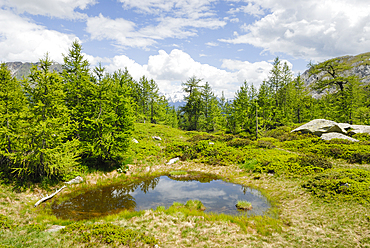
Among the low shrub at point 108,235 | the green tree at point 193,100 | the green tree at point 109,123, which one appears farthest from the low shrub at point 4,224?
the green tree at point 193,100

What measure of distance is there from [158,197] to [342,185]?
13.3 meters

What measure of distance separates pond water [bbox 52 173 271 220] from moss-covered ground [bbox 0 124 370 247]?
1.03 meters

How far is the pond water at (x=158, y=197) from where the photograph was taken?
41.1 feet

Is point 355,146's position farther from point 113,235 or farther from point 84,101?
point 84,101

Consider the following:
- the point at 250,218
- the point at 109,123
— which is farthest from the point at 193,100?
the point at 250,218

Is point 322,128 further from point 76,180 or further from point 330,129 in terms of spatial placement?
point 76,180

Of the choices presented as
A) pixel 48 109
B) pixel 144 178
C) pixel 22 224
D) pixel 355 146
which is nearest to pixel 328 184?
pixel 355 146

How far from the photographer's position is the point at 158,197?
15.2 meters

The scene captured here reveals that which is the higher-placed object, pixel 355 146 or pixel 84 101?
pixel 84 101

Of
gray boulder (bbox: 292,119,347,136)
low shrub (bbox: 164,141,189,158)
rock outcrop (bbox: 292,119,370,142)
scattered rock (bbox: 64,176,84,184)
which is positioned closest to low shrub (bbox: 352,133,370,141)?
rock outcrop (bbox: 292,119,370,142)

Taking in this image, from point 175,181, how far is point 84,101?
536 inches

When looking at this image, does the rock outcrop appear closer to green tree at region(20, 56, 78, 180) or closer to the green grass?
the green grass

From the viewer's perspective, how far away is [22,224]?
10.0 m

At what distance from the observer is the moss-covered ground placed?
822 centimetres
